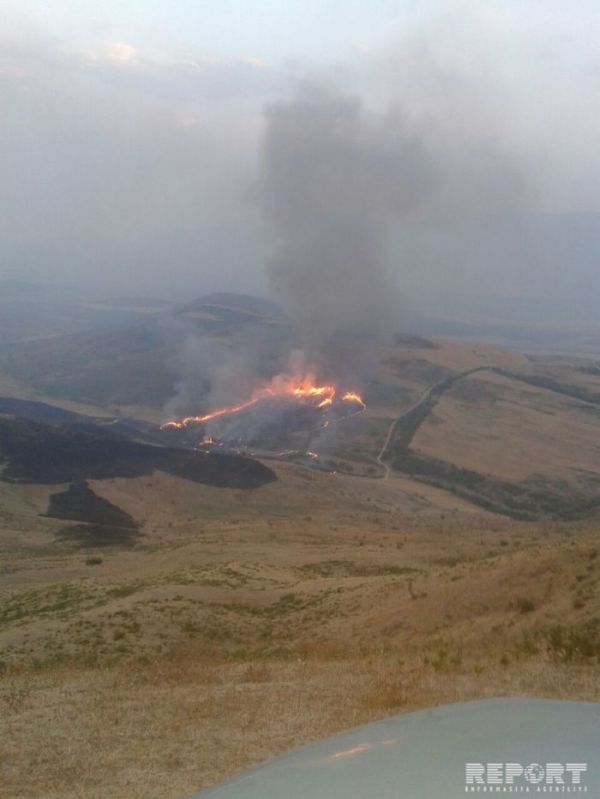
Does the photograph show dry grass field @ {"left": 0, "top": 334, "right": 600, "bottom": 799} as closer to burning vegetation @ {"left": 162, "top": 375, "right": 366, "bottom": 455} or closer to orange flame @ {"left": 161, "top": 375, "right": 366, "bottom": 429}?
burning vegetation @ {"left": 162, "top": 375, "right": 366, "bottom": 455}

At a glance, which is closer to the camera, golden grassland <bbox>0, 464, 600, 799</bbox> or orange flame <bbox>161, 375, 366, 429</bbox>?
golden grassland <bbox>0, 464, 600, 799</bbox>

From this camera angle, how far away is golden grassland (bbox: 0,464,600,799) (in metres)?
8.57

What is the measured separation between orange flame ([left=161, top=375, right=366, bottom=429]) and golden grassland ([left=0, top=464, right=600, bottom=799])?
4700 centimetres

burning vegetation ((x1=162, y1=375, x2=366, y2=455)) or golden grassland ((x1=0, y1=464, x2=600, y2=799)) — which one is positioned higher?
golden grassland ((x1=0, y1=464, x2=600, y2=799))

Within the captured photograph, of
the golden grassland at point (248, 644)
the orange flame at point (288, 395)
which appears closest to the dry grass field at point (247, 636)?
the golden grassland at point (248, 644)

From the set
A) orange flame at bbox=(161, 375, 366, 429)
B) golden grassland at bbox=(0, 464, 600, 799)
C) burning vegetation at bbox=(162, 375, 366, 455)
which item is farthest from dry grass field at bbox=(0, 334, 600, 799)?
orange flame at bbox=(161, 375, 366, 429)

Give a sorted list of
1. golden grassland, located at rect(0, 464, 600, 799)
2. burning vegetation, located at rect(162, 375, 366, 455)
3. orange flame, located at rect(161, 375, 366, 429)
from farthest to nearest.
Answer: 1. orange flame, located at rect(161, 375, 366, 429)
2. burning vegetation, located at rect(162, 375, 366, 455)
3. golden grassland, located at rect(0, 464, 600, 799)

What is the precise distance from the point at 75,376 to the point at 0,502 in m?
68.2

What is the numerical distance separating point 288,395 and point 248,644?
67925 millimetres

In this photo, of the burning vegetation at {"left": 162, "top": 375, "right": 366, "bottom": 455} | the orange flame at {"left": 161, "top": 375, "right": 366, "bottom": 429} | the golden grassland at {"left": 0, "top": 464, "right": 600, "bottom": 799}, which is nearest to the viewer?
the golden grassland at {"left": 0, "top": 464, "right": 600, "bottom": 799}

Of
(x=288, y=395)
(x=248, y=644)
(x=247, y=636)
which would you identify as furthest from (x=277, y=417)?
(x=248, y=644)

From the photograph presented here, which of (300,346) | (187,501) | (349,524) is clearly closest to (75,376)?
(300,346)

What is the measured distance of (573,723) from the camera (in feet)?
16.9

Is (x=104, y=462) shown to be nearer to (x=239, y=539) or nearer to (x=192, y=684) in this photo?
(x=239, y=539)
